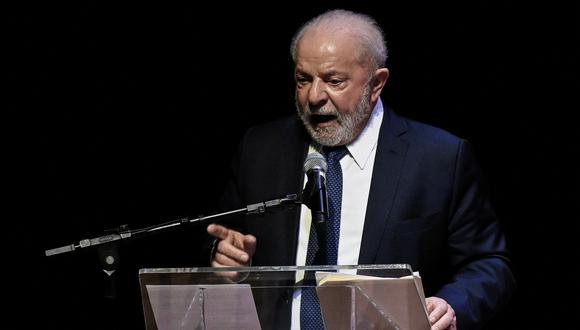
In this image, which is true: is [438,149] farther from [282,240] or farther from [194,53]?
[194,53]

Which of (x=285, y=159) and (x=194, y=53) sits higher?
(x=194, y=53)

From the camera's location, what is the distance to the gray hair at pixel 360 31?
296 cm

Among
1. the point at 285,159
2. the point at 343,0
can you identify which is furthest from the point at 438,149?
the point at 343,0

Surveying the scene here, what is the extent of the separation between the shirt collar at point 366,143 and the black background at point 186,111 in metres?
0.47

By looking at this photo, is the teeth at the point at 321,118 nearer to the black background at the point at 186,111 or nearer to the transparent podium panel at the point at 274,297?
the black background at the point at 186,111

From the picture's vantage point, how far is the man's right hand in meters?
2.30

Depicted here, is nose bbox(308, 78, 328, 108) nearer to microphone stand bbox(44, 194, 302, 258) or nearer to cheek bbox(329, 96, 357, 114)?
cheek bbox(329, 96, 357, 114)

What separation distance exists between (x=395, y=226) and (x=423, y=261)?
158 mm

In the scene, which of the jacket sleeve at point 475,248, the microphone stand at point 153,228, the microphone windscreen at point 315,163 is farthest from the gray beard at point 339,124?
the microphone stand at point 153,228

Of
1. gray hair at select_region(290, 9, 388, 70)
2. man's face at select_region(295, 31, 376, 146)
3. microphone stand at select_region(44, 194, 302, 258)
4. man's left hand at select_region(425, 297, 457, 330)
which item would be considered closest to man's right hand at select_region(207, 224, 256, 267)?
microphone stand at select_region(44, 194, 302, 258)

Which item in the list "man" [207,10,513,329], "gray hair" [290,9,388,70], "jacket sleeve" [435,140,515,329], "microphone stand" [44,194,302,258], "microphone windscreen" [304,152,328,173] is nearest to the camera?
"microphone stand" [44,194,302,258]

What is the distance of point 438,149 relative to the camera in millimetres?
2969

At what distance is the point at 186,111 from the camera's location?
3.61 meters

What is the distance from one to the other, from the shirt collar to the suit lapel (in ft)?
0.13
